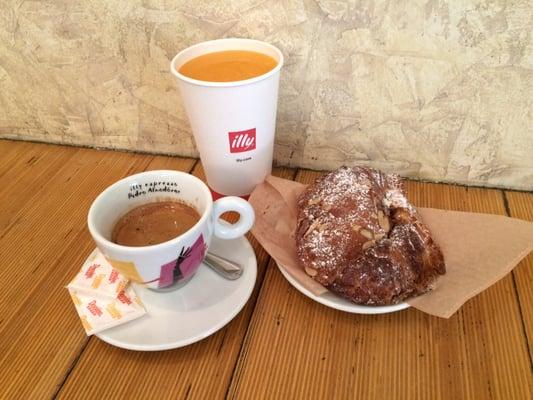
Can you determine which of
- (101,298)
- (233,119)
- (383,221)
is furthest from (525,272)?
(101,298)

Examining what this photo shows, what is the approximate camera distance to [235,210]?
561 mm

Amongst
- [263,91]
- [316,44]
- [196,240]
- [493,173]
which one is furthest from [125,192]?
[493,173]

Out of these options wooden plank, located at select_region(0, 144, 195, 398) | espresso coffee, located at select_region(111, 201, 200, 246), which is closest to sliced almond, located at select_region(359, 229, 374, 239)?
Result: espresso coffee, located at select_region(111, 201, 200, 246)

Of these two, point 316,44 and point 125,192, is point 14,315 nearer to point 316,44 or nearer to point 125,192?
point 125,192

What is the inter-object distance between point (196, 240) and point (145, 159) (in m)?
0.42

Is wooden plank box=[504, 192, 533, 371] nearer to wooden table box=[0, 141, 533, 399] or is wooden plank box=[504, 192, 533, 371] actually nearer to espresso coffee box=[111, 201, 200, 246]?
wooden table box=[0, 141, 533, 399]

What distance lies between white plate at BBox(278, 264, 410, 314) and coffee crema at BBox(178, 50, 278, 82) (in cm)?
30

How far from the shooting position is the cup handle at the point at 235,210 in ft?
1.81

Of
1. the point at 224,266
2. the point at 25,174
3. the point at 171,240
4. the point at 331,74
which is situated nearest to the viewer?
the point at 171,240

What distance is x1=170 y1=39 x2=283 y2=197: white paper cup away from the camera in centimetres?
61

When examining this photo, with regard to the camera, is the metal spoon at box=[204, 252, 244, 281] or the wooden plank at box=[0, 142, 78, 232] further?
the wooden plank at box=[0, 142, 78, 232]

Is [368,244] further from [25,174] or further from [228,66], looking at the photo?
[25,174]

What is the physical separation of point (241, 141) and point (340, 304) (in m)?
0.29

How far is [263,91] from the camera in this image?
625 mm
